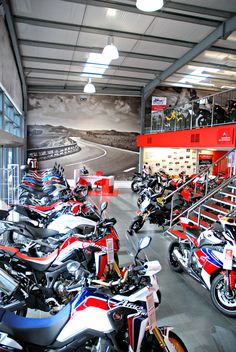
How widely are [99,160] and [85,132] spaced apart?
150cm

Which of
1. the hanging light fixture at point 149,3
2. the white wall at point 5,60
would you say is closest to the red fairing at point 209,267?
the hanging light fixture at point 149,3

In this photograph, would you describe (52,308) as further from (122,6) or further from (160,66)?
(160,66)

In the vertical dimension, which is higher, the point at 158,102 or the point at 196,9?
the point at 196,9

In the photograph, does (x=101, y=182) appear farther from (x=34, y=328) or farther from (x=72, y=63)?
(x=34, y=328)

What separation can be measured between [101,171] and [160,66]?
5888 mm

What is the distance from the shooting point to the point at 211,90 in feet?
46.9

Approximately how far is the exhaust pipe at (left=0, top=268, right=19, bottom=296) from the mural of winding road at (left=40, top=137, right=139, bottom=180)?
1173cm

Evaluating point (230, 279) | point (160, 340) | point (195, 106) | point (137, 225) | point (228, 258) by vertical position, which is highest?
point (195, 106)

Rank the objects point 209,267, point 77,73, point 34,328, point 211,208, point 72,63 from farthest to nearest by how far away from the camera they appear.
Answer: point 77,73 → point 72,63 → point 211,208 → point 209,267 → point 34,328

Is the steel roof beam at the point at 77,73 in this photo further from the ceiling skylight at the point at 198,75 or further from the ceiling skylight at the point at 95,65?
the ceiling skylight at the point at 198,75

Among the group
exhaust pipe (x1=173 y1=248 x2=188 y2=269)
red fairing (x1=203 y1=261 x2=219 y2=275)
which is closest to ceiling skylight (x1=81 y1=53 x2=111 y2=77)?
exhaust pipe (x1=173 y1=248 x2=188 y2=269)

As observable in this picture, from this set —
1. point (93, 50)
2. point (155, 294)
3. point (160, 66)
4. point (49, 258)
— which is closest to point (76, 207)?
point (49, 258)

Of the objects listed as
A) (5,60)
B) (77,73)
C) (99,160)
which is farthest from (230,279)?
(99,160)

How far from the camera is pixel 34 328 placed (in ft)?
5.87
